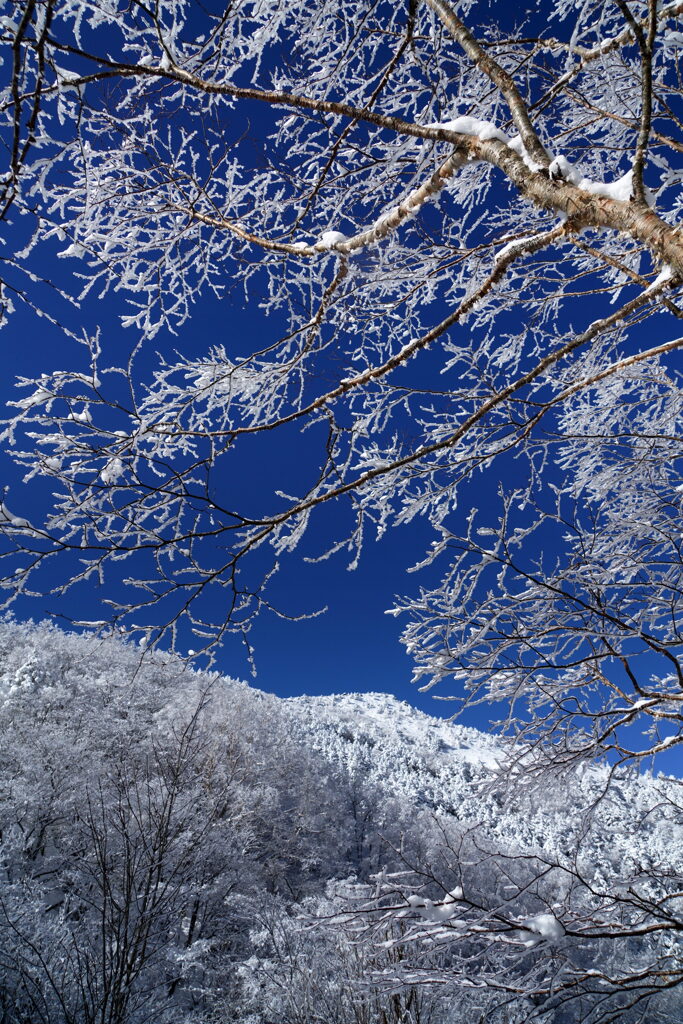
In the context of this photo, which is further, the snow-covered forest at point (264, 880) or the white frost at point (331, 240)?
the snow-covered forest at point (264, 880)

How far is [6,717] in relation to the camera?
806 inches

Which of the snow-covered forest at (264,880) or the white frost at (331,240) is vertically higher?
the white frost at (331,240)

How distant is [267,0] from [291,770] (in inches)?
1174

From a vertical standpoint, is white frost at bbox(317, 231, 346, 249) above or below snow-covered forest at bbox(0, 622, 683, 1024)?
above

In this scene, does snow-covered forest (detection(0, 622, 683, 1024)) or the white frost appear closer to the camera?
the white frost

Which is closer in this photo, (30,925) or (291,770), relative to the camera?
(30,925)

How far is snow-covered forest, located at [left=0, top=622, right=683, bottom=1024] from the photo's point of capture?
2406 millimetres

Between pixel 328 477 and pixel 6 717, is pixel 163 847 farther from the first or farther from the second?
pixel 6 717

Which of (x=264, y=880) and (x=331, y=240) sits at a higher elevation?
(x=331, y=240)

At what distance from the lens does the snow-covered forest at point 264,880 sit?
7.89 feet

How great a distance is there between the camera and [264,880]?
1980 cm

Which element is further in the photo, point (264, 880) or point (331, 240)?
point (264, 880)

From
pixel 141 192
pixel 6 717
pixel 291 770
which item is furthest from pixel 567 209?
pixel 291 770

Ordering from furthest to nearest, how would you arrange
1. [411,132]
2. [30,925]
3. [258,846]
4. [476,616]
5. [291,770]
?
[291,770]
[258,846]
[30,925]
[476,616]
[411,132]
